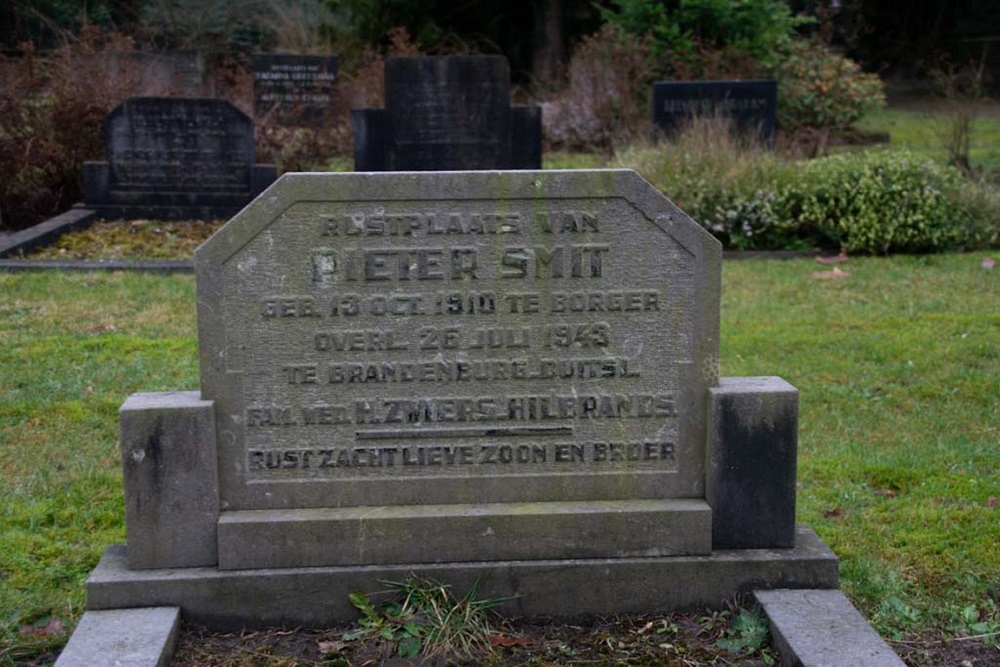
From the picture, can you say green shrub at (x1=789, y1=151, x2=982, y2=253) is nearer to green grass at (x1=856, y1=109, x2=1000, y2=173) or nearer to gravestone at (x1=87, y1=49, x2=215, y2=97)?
green grass at (x1=856, y1=109, x2=1000, y2=173)

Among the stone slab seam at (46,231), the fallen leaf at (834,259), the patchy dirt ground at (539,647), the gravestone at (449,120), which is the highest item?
the gravestone at (449,120)

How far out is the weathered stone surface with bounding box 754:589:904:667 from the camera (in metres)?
3.55

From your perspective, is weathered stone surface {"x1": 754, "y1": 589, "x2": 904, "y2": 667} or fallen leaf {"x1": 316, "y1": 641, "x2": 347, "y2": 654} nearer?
weathered stone surface {"x1": 754, "y1": 589, "x2": 904, "y2": 667}

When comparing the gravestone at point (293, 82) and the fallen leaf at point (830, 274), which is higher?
the gravestone at point (293, 82)

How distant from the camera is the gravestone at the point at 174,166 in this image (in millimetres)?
13086

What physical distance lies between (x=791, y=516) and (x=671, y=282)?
3.01 ft

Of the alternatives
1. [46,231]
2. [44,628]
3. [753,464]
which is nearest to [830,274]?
[753,464]

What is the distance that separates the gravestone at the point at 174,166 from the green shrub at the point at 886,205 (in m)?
5.86

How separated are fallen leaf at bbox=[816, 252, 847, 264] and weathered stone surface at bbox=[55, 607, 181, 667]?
8.50m

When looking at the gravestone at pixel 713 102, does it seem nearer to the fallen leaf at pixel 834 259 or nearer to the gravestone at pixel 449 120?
the gravestone at pixel 449 120

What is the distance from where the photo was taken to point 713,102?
15758mm

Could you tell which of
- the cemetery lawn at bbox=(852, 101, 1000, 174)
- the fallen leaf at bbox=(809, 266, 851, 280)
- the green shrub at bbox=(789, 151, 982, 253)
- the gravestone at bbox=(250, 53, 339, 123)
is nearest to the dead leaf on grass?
the fallen leaf at bbox=(809, 266, 851, 280)

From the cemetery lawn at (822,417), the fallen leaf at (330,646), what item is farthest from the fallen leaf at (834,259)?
the fallen leaf at (330,646)

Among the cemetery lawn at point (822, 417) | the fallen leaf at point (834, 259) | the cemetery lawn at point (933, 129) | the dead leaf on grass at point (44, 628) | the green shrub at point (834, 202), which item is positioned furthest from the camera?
the cemetery lawn at point (933, 129)
